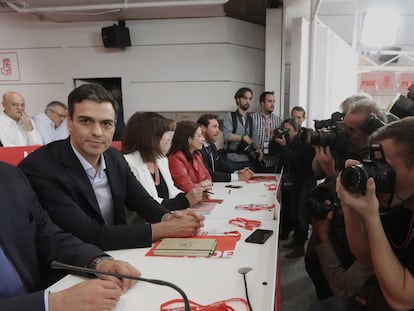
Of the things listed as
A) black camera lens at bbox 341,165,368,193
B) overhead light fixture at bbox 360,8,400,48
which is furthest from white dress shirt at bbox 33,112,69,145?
overhead light fixture at bbox 360,8,400,48

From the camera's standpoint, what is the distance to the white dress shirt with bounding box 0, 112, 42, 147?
3.38 meters

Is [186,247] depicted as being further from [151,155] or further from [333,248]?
[151,155]

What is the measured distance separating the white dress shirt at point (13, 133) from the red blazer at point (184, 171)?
193 centimetres

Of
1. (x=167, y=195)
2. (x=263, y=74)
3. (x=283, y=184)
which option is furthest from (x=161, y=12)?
(x=167, y=195)

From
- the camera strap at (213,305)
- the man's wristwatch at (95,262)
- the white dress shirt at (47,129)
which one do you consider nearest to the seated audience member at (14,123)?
the white dress shirt at (47,129)

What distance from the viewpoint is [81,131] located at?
1466mm

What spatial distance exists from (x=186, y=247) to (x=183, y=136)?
1.26 m

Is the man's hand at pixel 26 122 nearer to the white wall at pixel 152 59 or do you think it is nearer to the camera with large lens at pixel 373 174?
the white wall at pixel 152 59

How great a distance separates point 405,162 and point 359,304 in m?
0.56

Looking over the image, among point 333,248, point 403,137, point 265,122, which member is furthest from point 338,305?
point 265,122

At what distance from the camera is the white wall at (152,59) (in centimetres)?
497

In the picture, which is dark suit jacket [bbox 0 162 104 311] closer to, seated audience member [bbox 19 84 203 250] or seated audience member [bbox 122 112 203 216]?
seated audience member [bbox 19 84 203 250]

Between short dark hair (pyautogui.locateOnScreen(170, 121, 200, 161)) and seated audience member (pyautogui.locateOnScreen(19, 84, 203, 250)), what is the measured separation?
34.4 inches

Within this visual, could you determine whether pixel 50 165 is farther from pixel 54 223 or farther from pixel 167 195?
pixel 167 195
